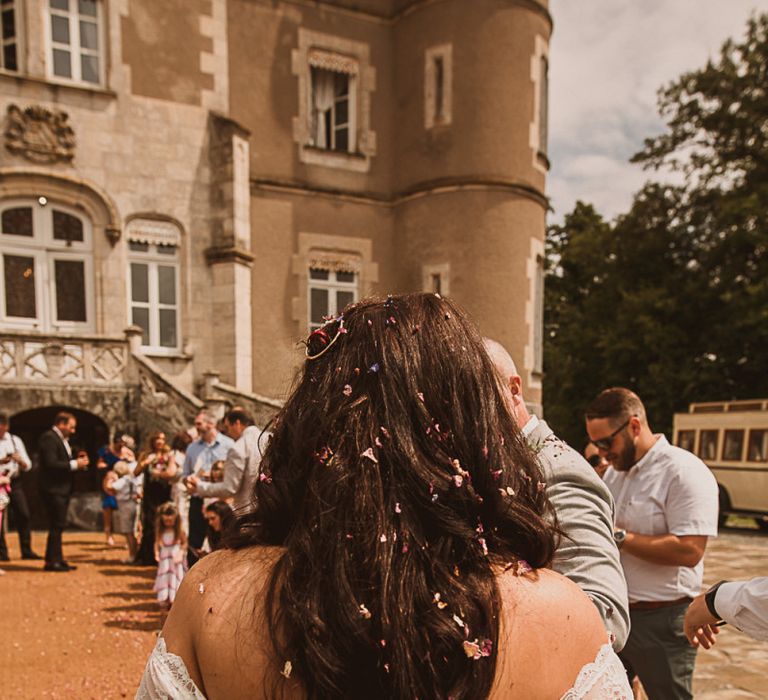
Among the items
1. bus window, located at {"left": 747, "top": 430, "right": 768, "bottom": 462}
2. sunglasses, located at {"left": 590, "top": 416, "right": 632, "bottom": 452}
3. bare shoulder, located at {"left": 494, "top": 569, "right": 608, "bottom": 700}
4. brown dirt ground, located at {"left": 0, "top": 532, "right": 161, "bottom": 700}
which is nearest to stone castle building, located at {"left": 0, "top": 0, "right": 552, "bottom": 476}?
brown dirt ground, located at {"left": 0, "top": 532, "right": 161, "bottom": 700}

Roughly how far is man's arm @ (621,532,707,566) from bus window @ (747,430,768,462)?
1141cm

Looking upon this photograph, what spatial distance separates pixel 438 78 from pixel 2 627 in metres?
13.5

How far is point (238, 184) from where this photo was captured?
12594mm

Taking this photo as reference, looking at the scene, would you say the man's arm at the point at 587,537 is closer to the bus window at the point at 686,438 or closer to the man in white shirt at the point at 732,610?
the man in white shirt at the point at 732,610

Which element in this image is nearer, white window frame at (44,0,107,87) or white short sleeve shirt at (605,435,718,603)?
white short sleeve shirt at (605,435,718,603)

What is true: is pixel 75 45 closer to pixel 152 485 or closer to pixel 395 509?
pixel 152 485

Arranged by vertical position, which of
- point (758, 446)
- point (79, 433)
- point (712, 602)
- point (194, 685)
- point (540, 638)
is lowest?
point (758, 446)

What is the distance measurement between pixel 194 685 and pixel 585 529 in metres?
0.93

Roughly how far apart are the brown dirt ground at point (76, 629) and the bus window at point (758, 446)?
11609 mm

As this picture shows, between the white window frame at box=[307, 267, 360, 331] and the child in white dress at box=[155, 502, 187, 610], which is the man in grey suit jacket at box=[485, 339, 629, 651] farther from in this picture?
the white window frame at box=[307, 267, 360, 331]

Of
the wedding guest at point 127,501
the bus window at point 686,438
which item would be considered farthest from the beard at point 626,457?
the bus window at point 686,438

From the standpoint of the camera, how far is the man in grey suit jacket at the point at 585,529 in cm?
137

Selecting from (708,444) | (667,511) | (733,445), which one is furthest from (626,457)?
(708,444)

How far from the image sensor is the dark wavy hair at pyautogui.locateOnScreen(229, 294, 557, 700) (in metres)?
0.92
